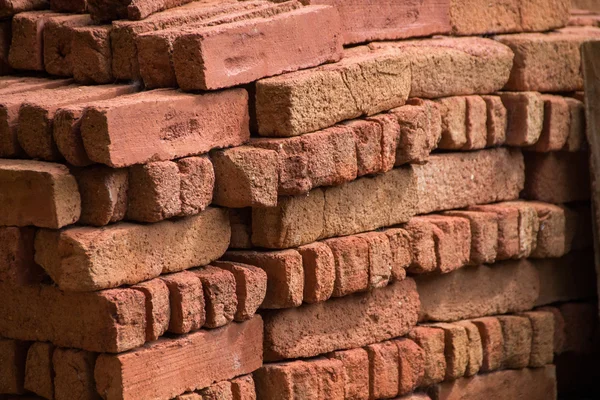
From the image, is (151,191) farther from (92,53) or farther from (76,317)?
(92,53)

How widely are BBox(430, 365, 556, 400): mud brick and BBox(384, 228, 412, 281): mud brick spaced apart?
86 cm

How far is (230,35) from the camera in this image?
5332 millimetres

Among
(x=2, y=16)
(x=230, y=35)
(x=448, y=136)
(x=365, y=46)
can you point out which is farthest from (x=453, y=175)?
(x=2, y=16)

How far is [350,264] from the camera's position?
587 cm

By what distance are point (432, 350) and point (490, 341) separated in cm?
45

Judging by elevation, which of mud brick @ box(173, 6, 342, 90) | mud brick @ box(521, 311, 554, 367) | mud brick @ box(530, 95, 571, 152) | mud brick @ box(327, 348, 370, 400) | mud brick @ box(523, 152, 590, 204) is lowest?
mud brick @ box(521, 311, 554, 367)

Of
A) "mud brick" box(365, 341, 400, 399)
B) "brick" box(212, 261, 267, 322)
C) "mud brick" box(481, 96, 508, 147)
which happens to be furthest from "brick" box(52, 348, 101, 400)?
"mud brick" box(481, 96, 508, 147)

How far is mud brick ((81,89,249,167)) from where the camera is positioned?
191 inches

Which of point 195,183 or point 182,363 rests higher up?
point 195,183

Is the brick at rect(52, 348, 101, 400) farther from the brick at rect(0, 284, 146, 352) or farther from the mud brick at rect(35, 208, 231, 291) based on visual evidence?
the mud brick at rect(35, 208, 231, 291)

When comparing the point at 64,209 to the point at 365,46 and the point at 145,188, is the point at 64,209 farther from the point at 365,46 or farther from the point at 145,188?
the point at 365,46

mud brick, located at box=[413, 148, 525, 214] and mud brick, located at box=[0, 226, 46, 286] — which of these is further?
mud brick, located at box=[413, 148, 525, 214]

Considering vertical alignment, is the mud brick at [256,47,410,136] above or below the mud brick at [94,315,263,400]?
above

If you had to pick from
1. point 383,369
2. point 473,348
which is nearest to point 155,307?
point 383,369
